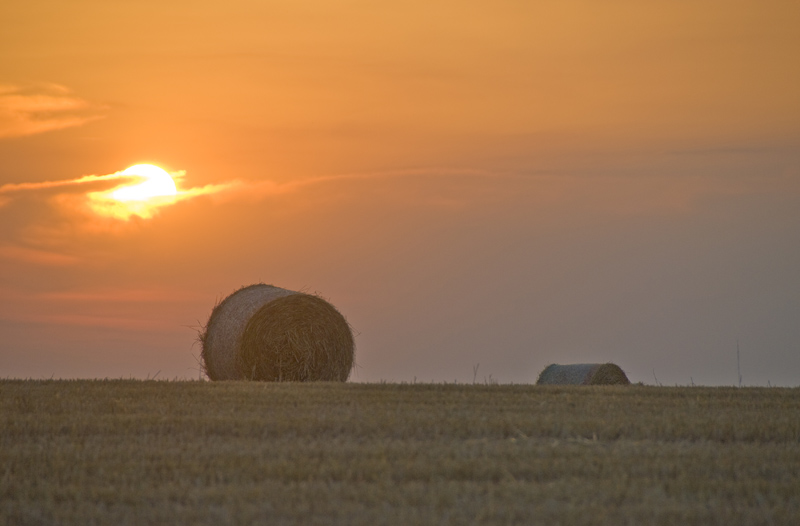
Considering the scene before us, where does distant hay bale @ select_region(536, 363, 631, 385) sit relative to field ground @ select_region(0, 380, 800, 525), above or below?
above

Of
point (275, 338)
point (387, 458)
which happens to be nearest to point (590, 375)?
point (275, 338)

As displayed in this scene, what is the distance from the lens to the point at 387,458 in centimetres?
770

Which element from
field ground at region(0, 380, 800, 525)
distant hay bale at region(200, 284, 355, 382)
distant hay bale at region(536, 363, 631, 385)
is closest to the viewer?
field ground at region(0, 380, 800, 525)

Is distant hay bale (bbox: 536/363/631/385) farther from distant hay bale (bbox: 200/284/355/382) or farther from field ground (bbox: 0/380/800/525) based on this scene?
field ground (bbox: 0/380/800/525)

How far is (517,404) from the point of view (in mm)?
11047

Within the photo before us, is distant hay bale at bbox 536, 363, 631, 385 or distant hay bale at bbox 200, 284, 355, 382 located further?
distant hay bale at bbox 536, 363, 631, 385

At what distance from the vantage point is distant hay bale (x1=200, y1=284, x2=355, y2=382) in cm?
1630

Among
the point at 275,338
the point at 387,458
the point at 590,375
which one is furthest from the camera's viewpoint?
the point at 590,375

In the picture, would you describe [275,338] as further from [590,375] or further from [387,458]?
[590,375]

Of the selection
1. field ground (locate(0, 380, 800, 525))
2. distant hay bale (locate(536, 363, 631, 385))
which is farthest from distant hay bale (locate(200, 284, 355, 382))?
distant hay bale (locate(536, 363, 631, 385))

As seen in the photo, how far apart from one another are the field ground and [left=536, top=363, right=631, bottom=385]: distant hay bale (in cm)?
1140

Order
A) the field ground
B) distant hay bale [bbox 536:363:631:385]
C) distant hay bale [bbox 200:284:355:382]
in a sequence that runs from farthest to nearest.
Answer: distant hay bale [bbox 536:363:631:385], distant hay bale [bbox 200:284:355:382], the field ground

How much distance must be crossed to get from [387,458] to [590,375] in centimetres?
1605

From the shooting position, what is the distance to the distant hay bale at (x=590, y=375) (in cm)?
2300
